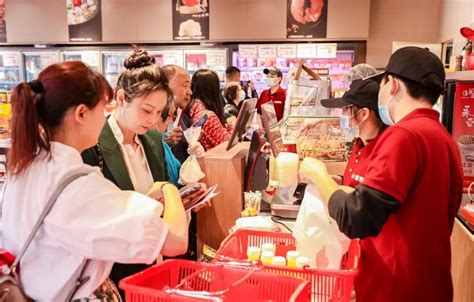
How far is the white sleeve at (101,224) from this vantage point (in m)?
1.08

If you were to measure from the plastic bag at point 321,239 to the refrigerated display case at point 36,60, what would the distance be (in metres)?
6.39

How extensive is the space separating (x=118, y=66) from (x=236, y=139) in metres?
4.82

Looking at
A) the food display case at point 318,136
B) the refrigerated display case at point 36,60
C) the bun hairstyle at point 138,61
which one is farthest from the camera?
the refrigerated display case at point 36,60

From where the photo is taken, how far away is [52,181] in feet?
3.67

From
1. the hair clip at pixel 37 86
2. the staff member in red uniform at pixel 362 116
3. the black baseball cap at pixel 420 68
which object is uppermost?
the black baseball cap at pixel 420 68

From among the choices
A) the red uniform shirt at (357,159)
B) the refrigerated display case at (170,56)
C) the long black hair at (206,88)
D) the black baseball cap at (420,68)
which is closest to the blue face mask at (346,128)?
the red uniform shirt at (357,159)

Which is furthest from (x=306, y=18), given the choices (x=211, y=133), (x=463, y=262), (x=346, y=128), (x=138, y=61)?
(x=138, y=61)

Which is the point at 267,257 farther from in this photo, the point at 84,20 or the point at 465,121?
the point at 84,20

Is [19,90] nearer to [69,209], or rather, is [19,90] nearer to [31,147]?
[31,147]

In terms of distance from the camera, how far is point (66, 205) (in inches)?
42.6

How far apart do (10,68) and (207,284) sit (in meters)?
7.12

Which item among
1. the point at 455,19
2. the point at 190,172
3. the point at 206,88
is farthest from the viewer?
the point at 455,19

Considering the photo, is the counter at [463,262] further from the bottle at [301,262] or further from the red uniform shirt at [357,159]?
the bottle at [301,262]

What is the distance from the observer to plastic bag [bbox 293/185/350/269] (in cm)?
164
